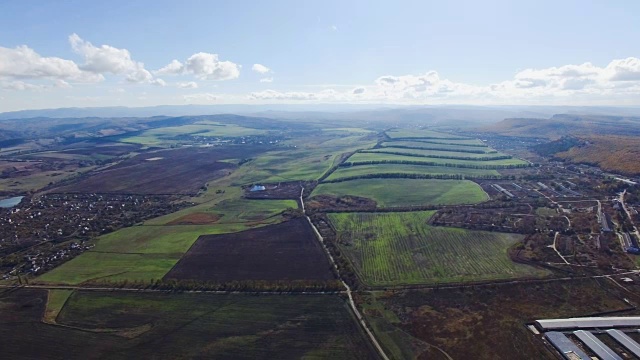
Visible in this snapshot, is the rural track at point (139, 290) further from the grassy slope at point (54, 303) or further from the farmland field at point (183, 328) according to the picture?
the grassy slope at point (54, 303)

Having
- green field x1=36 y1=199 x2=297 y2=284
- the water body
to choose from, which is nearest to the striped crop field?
green field x1=36 y1=199 x2=297 y2=284

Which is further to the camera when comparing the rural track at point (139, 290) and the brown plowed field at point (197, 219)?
the brown plowed field at point (197, 219)

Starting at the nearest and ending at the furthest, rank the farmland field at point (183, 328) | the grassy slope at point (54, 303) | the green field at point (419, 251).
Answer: the farmland field at point (183, 328)
the grassy slope at point (54, 303)
the green field at point (419, 251)

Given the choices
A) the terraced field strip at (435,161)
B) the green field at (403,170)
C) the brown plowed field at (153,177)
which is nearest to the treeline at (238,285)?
the brown plowed field at (153,177)

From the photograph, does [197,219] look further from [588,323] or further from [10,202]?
[588,323]

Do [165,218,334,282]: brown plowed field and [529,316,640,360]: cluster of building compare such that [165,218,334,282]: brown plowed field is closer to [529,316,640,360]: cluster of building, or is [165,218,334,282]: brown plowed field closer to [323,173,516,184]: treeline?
[529,316,640,360]: cluster of building

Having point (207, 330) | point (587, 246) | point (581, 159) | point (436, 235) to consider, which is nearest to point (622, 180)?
point (581, 159)
